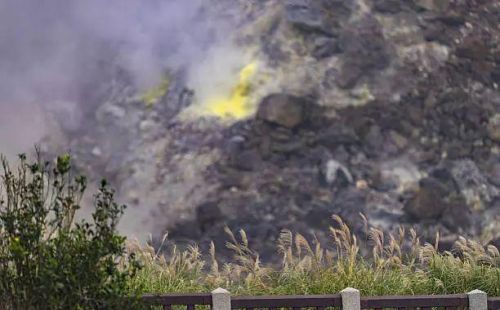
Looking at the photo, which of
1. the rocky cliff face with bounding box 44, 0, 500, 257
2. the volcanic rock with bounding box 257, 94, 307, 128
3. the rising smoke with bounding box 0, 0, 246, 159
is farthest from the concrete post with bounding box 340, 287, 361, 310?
the rising smoke with bounding box 0, 0, 246, 159

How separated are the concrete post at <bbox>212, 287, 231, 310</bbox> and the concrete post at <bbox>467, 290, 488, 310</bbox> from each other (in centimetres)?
250

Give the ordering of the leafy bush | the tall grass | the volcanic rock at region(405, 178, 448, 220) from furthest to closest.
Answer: the volcanic rock at region(405, 178, 448, 220) → the tall grass → the leafy bush

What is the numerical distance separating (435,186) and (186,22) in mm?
6661

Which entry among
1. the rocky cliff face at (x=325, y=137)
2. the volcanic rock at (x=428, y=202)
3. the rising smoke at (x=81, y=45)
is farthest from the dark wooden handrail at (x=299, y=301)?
the rising smoke at (x=81, y=45)

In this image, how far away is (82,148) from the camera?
19422 millimetres

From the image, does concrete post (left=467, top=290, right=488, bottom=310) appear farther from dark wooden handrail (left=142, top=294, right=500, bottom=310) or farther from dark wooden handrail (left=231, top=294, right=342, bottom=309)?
dark wooden handrail (left=231, top=294, right=342, bottom=309)

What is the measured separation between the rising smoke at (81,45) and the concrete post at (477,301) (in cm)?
1130

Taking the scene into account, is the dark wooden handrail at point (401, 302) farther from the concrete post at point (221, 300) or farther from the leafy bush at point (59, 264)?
the leafy bush at point (59, 264)

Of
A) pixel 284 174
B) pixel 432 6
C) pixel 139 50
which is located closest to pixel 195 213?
pixel 284 174

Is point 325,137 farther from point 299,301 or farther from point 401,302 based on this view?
point 299,301

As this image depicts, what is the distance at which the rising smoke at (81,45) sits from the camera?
20.4 metres

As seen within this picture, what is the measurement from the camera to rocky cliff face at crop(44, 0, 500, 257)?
1856cm

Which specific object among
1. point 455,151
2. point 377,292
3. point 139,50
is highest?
point 139,50

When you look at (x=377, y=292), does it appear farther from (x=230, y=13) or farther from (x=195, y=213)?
(x=230, y=13)
